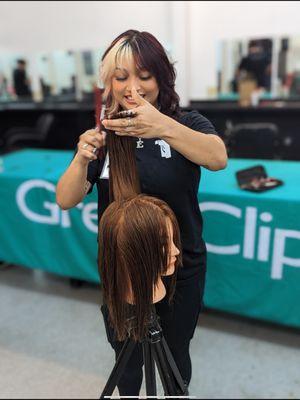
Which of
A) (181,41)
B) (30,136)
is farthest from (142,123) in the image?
(30,136)

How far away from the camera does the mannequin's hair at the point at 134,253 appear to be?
76cm

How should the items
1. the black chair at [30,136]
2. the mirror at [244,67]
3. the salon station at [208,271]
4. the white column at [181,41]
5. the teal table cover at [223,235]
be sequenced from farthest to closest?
the black chair at [30,136]
the mirror at [244,67]
the white column at [181,41]
the teal table cover at [223,235]
the salon station at [208,271]

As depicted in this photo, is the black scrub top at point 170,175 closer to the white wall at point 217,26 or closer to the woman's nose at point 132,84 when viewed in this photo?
the woman's nose at point 132,84

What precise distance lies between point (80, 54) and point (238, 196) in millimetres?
3608

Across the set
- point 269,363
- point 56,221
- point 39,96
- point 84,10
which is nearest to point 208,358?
point 269,363

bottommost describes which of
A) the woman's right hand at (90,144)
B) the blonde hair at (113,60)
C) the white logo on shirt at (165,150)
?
the white logo on shirt at (165,150)

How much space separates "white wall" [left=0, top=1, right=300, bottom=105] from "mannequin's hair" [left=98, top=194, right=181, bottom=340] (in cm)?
226

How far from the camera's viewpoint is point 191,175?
93 cm

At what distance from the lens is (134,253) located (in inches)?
30.0

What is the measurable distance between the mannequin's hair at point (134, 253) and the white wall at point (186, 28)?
2.26 m

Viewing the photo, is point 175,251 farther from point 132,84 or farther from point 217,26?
point 217,26

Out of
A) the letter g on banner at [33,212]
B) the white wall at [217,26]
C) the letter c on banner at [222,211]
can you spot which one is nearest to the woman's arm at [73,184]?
the letter c on banner at [222,211]

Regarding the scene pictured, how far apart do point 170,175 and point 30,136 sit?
12.8 ft

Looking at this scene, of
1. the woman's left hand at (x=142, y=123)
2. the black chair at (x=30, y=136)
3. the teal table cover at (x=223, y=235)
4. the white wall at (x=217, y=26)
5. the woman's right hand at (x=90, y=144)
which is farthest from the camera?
the black chair at (x=30, y=136)
